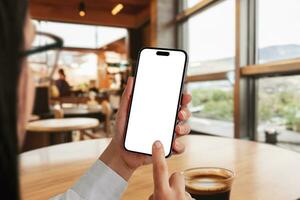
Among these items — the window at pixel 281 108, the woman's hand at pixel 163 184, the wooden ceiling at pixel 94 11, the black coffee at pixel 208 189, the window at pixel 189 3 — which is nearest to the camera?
the woman's hand at pixel 163 184

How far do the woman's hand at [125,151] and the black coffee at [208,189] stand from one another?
13 centimetres

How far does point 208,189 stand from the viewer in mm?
635

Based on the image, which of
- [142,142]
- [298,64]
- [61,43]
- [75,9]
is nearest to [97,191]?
[142,142]

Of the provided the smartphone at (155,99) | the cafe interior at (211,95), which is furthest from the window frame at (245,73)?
the smartphone at (155,99)

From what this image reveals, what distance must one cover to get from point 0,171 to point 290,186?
0.73m

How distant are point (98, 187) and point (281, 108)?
6.49ft

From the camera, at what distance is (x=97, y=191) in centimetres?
72

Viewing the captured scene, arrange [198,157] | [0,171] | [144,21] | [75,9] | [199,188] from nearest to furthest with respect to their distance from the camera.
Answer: [0,171] < [199,188] < [198,157] < [75,9] < [144,21]

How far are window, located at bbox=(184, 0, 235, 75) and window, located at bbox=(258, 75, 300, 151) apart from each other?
1.74ft

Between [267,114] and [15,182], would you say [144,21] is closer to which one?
[267,114]

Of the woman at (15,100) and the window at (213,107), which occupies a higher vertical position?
the woman at (15,100)

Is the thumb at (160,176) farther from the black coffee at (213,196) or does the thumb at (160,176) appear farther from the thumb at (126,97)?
the thumb at (126,97)

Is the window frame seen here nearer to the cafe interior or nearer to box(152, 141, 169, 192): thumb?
the cafe interior

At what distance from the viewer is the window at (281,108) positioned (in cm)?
220
